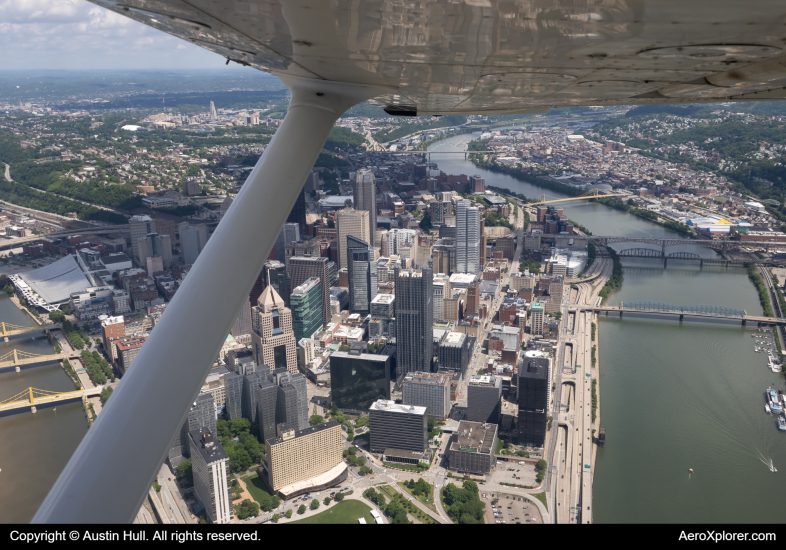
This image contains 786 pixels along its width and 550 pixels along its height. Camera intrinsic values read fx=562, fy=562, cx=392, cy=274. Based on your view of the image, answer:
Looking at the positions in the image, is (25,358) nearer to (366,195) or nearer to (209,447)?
(209,447)

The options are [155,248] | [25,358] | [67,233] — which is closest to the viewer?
[25,358]

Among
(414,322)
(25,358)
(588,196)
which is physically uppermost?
(588,196)

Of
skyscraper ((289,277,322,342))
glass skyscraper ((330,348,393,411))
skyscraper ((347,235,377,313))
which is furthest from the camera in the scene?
skyscraper ((347,235,377,313))

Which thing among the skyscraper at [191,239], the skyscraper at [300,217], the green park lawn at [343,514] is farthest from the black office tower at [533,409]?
the skyscraper at [300,217]

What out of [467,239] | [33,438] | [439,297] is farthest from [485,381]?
[467,239]

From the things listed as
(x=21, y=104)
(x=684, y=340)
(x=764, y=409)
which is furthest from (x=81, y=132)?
(x=764, y=409)

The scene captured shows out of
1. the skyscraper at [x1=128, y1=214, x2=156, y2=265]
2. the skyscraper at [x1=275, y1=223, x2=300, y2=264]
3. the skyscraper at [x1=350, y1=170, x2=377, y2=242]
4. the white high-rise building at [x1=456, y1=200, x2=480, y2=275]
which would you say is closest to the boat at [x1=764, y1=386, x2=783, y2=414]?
the white high-rise building at [x1=456, y1=200, x2=480, y2=275]

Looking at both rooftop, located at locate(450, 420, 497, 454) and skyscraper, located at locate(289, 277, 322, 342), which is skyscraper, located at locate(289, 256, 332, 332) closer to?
skyscraper, located at locate(289, 277, 322, 342)
